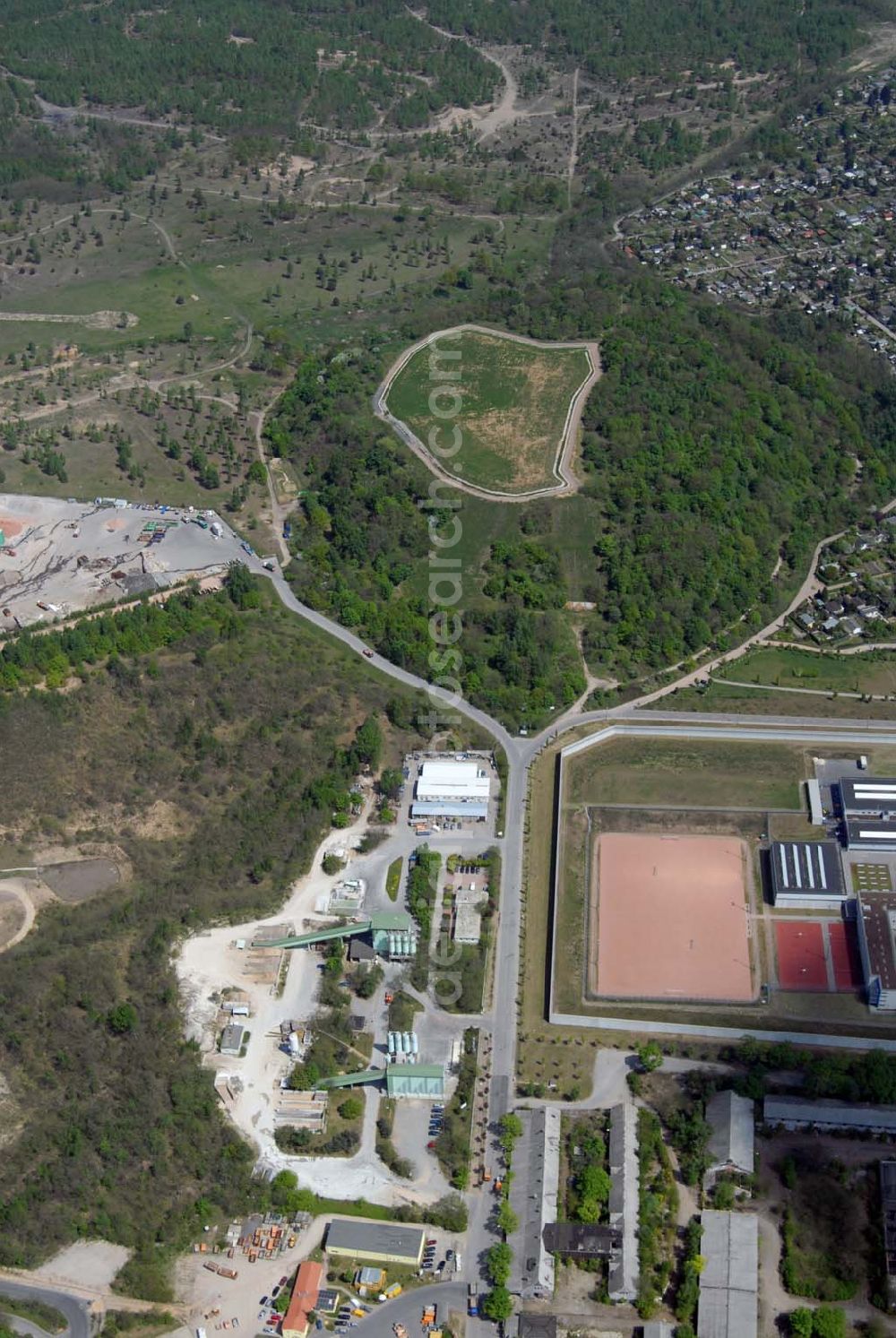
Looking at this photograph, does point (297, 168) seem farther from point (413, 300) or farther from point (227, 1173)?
point (227, 1173)

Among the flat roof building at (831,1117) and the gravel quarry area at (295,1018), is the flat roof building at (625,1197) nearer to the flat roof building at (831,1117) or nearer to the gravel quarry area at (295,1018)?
the flat roof building at (831,1117)

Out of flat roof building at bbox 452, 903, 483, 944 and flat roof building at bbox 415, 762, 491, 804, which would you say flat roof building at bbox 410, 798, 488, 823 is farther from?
flat roof building at bbox 452, 903, 483, 944

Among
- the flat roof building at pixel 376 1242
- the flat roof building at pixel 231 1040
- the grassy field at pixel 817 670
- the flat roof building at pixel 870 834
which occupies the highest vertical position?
the grassy field at pixel 817 670

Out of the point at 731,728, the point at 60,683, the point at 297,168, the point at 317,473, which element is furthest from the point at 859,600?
the point at 297,168

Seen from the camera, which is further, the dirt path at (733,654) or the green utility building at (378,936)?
the dirt path at (733,654)

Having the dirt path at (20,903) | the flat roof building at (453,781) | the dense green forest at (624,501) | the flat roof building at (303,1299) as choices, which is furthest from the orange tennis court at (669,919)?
the dirt path at (20,903)

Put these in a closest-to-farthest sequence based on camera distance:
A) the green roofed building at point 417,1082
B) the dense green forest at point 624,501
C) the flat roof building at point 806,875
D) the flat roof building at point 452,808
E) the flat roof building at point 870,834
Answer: the green roofed building at point 417,1082
the flat roof building at point 806,875
the flat roof building at point 870,834
the flat roof building at point 452,808
the dense green forest at point 624,501
